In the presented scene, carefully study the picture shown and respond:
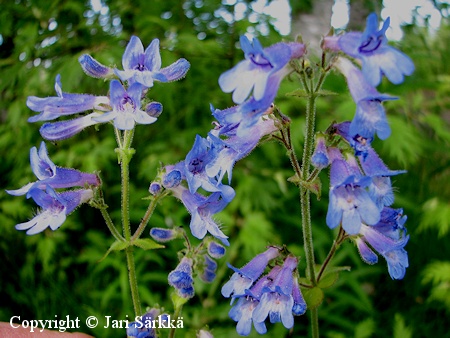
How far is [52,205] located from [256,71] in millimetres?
722

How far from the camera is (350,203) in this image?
4.12 ft

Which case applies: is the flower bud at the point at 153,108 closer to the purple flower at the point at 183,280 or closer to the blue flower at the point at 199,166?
the blue flower at the point at 199,166

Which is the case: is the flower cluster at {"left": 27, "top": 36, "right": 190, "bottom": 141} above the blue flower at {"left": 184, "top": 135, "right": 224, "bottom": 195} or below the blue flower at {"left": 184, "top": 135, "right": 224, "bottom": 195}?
above

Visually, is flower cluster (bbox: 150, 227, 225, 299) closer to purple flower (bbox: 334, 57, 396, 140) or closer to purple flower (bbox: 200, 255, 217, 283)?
purple flower (bbox: 200, 255, 217, 283)

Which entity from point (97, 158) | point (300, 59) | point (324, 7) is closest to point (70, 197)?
point (300, 59)

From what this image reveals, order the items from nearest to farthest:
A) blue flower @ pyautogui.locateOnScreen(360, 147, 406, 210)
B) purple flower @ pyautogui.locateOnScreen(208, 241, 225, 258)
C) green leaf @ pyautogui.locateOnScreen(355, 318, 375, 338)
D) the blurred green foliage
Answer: blue flower @ pyautogui.locateOnScreen(360, 147, 406, 210) < purple flower @ pyautogui.locateOnScreen(208, 241, 225, 258) < green leaf @ pyautogui.locateOnScreen(355, 318, 375, 338) < the blurred green foliage

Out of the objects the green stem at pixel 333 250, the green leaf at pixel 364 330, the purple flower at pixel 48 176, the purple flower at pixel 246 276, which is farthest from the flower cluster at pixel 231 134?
the green leaf at pixel 364 330

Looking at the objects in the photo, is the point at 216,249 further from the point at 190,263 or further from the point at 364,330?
the point at 364,330

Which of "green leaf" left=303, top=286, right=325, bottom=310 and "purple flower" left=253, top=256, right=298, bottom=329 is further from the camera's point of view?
"green leaf" left=303, top=286, right=325, bottom=310

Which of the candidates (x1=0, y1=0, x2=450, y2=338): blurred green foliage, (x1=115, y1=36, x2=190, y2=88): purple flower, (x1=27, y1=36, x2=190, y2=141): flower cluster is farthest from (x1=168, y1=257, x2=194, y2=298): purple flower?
(x1=0, y1=0, x2=450, y2=338): blurred green foliage

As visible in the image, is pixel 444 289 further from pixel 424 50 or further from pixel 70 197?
pixel 70 197

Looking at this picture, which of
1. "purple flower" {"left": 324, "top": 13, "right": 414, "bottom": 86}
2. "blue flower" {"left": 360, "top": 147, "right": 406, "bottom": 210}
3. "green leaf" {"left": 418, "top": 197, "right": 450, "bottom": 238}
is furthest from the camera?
"green leaf" {"left": 418, "top": 197, "right": 450, "bottom": 238}

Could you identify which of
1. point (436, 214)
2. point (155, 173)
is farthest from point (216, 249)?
point (436, 214)

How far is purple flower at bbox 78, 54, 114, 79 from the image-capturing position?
154cm
